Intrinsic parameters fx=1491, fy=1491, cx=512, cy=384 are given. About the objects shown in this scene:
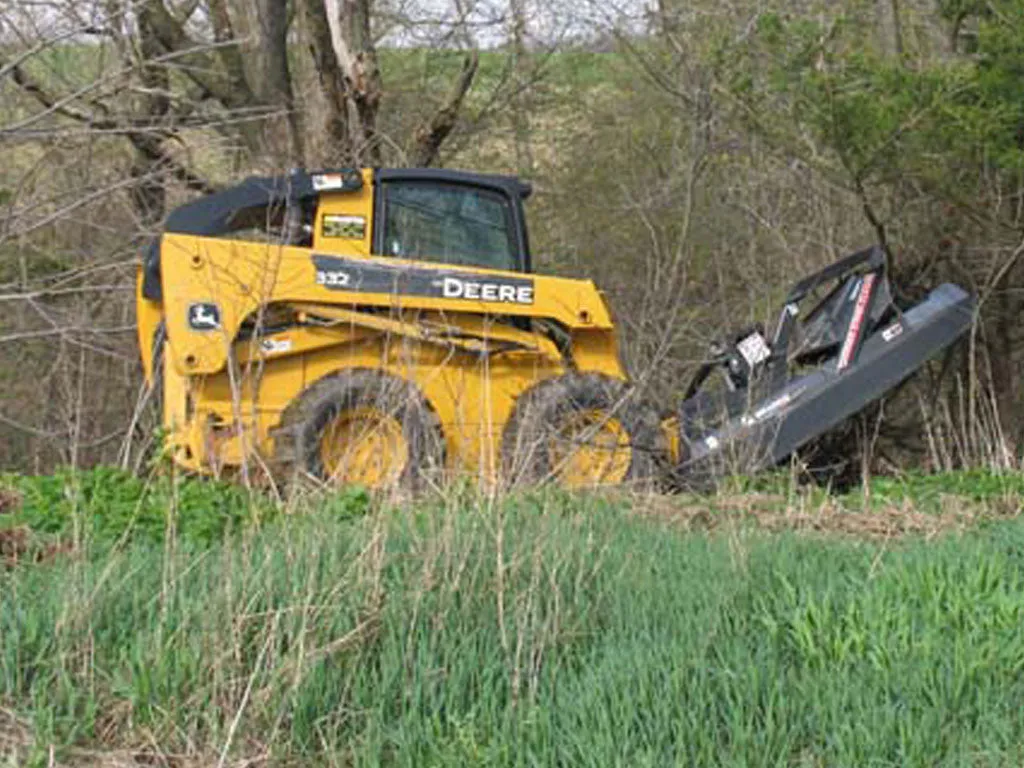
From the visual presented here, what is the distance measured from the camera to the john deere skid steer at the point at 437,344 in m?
9.41

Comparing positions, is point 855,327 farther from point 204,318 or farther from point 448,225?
point 204,318

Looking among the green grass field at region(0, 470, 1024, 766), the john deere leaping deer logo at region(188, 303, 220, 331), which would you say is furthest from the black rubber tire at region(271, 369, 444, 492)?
the green grass field at region(0, 470, 1024, 766)

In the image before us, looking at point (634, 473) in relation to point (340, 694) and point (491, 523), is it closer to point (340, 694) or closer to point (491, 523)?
point (491, 523)

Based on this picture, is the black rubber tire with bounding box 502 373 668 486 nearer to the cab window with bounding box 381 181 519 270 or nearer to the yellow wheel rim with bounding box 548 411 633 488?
the yellow wheel rim with bounding box 548 411 633 488

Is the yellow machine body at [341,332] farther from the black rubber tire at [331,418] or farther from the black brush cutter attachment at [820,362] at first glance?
the black brush cutter attachment at [820,362]

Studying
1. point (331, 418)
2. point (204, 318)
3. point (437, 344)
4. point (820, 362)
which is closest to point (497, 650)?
point (331, 418)

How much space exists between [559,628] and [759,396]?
20.0 feet

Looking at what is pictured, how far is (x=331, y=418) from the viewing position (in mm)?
9578

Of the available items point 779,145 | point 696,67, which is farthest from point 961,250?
point 696,67

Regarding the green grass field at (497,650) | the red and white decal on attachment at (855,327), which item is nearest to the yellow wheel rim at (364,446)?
the green grass field at (497,650)

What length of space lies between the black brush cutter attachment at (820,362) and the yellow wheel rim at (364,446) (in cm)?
226

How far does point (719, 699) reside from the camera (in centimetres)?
436

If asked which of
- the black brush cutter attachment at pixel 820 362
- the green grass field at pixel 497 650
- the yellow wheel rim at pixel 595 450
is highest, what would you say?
the black brush cutter attachment at pixel 820 362

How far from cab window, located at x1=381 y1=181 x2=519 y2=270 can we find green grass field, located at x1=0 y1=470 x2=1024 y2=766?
453 cm
